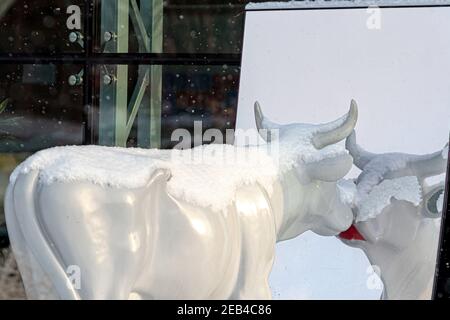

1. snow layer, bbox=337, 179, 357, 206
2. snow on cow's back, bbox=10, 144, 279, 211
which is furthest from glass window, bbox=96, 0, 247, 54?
snow on cow's back, bbox=10, 144, 279, 211

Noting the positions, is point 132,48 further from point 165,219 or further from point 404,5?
point 165,219

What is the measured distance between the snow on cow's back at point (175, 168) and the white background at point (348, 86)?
1.44 ft

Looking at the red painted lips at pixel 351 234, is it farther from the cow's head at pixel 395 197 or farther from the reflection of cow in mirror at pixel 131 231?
the reflection of cow in mirror at pixel 131 231

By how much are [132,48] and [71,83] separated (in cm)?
25

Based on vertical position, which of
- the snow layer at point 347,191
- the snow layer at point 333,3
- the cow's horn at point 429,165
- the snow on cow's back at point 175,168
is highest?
the snow layer at point 333,3

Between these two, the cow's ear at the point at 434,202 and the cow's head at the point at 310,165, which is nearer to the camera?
the cow's head at the point at 310,165

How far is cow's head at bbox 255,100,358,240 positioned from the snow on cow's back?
0.06 meters

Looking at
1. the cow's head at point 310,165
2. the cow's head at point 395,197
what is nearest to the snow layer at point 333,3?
the cow's head at point 395,197

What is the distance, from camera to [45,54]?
2498 mm

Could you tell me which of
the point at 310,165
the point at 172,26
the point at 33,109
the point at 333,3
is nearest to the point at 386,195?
the point at 310,165

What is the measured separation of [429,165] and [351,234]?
271 mm

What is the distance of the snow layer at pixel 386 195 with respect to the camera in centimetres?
181

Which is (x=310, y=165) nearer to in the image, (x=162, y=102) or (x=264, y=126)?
(x=264, y=126)
